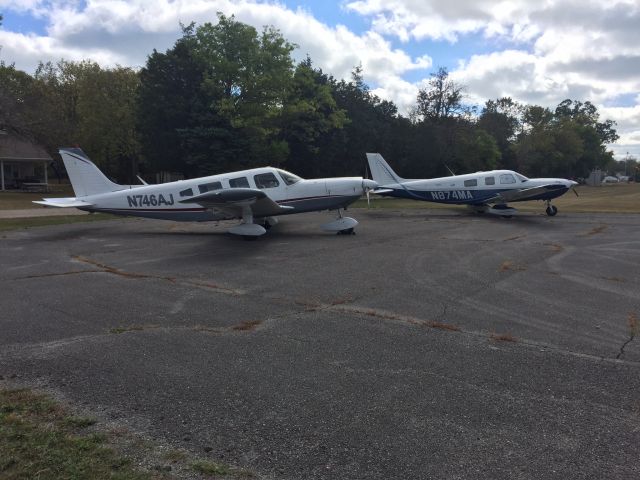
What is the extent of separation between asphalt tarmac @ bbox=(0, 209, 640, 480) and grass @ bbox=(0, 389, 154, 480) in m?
0.31

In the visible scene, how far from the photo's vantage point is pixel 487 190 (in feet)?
75.4

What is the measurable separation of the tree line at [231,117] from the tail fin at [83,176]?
1905cm

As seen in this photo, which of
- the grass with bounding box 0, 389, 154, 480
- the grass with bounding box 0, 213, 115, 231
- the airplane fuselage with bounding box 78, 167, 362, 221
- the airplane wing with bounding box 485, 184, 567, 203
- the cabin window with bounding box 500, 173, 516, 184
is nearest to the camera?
the grass with bounding box 0, 389, 154, 480

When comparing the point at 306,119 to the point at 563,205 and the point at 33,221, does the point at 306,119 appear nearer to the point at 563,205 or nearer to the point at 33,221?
the point at 563,205

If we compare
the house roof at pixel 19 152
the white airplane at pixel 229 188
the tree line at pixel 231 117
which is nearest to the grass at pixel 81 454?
the white airplane at pixel 229 188

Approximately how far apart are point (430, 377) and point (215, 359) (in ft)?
7.43

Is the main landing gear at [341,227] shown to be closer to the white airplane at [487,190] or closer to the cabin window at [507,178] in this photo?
the white airplane at [487,190]

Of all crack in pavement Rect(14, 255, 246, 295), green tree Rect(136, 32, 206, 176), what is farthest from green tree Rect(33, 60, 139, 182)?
crack in pavement Rect(14, 255, 246, 295)

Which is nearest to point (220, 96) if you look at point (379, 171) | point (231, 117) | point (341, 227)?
point (231, 117)

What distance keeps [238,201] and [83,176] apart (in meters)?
6.80

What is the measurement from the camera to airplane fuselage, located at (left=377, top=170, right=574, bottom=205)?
74.1 feet

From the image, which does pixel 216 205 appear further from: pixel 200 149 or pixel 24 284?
pixel 200 149

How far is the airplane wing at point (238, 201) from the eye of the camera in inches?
508

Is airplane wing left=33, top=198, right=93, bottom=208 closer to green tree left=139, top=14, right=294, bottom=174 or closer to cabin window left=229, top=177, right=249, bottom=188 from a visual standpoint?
cabin window left=229, top=177, right=249, bottom=188
